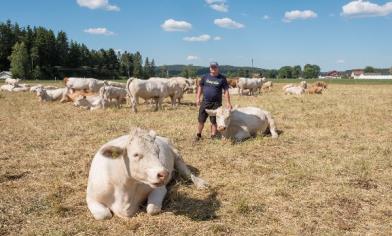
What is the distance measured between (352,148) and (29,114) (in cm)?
1300

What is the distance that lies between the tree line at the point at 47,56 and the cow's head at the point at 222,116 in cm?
7697

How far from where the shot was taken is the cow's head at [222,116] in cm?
1106

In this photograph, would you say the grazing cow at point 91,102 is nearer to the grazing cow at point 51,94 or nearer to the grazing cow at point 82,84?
the grazing cow at point 51,94

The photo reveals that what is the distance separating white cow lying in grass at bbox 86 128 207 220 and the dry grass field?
0.19 metres

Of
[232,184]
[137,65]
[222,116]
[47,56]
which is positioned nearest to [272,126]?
[222,116]

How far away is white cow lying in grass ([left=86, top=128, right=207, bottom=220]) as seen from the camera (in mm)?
5141

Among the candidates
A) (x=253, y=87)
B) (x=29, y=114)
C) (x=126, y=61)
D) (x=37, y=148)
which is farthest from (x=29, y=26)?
(x=37, y=148)

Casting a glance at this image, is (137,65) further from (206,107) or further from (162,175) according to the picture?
(162,175)

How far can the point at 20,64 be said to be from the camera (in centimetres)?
8100

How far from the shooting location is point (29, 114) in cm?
1823

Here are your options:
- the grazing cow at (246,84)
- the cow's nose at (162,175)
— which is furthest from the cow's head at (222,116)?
the grazing cow at (246,84)

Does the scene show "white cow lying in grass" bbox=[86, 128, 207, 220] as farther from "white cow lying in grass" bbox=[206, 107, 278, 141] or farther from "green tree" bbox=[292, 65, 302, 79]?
"green tree" bbox=[292, 65, 302, 79]

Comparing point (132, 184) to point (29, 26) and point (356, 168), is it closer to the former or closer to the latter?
point (356, 168)

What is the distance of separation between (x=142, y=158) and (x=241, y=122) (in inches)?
275
